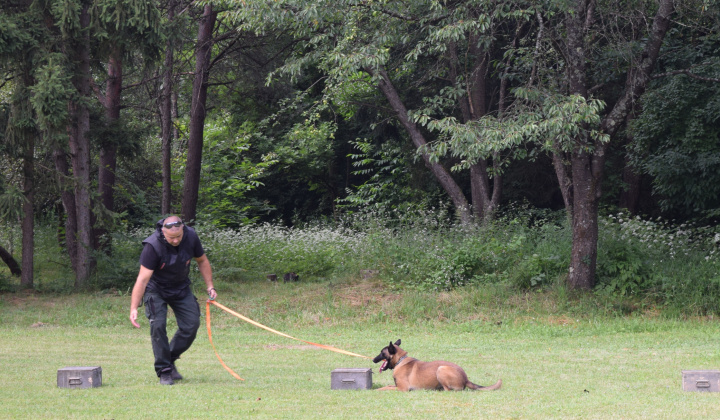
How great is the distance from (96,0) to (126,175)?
11.2 meters

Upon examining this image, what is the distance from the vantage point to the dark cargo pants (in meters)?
7.43

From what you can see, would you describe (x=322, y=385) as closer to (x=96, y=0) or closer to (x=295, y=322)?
(x=295, y=322)

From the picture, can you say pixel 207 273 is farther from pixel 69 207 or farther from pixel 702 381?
pixel 69 207

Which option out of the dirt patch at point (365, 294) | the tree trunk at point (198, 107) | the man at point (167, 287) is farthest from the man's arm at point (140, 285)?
the tree trunk at point (198, 107)

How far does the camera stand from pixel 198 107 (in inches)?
828

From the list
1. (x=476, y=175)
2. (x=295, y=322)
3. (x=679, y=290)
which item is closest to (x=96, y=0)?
(x=295, y=322)

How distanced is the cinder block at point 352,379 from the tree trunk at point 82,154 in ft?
38.1

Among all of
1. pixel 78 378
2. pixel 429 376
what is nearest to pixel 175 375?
pixel 78 378

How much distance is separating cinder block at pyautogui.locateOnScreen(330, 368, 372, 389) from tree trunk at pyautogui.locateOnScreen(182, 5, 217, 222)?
1451cm

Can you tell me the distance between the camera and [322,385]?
7.53 meters

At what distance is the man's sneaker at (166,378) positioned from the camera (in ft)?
24.6

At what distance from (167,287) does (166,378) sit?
3.19 ft

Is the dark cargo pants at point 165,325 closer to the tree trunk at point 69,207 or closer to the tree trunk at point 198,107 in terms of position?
the tree trunk at point 69,207

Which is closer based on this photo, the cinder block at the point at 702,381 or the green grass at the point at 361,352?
the green grass at the point at 361,352
